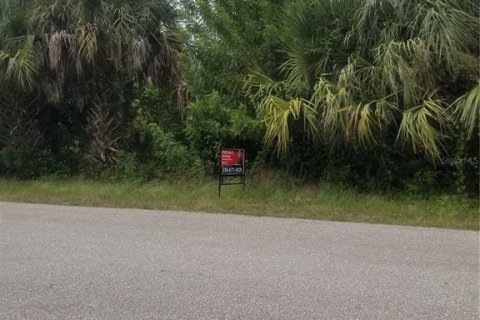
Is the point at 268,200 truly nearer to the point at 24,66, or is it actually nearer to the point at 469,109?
the point at 469,109

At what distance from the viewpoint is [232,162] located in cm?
1141

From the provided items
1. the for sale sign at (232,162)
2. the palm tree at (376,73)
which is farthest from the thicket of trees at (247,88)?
the for sale sign at (232,162)

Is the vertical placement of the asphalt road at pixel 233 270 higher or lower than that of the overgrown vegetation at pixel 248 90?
lower

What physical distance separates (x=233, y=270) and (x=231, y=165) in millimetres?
5363

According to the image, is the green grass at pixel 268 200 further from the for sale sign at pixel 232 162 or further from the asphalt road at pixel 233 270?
the asphalt road at pixel 233 270

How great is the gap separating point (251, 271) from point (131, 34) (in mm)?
8744

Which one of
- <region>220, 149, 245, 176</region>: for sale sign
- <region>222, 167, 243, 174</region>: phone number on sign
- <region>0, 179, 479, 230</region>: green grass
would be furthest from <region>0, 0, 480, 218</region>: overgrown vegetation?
<region>222, 167, 243, 174</region>: phone number on sign

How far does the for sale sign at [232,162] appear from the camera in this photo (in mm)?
11289

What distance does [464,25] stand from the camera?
9875mm

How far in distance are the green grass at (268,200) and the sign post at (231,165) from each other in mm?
282

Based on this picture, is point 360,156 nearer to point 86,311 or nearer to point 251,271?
point 251,271

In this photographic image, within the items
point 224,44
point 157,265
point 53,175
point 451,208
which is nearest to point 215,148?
point 224,44

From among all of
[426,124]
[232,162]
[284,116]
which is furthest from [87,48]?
[426,124]

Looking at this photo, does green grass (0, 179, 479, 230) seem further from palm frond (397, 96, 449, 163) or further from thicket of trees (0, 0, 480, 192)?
palm frond (397, 96, 449, 163)
